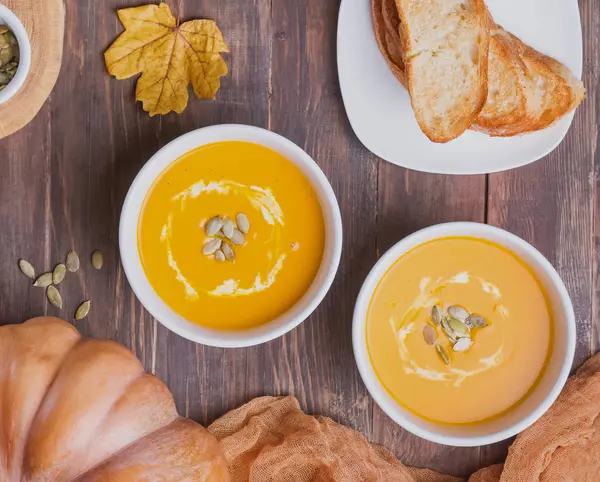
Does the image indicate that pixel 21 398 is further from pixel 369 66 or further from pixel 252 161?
pixel 369 66

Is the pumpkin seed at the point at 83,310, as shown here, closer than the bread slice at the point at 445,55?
No

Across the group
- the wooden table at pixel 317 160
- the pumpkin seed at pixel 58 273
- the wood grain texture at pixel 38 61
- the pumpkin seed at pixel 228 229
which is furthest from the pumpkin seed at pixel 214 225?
the wood grain texture at pixel 38 61

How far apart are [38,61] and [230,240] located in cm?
56

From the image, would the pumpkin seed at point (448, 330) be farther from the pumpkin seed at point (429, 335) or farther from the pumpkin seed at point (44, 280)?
the pumpkin seed at point (44, 280)

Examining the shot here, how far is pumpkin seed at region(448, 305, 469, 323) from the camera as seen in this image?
1416 mm

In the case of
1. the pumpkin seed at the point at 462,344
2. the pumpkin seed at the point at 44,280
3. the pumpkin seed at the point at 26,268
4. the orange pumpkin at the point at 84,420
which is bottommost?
the orange pumpkin at the point at 84,420

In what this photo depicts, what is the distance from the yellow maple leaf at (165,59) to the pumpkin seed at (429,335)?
652 millimetres

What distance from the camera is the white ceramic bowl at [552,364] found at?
54.2 inches

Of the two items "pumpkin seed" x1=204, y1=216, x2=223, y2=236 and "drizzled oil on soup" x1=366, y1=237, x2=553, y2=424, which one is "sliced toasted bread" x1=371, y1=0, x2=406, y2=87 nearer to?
"drizzled oil on soup" x1=366, y1=237, x2=553, y2=424

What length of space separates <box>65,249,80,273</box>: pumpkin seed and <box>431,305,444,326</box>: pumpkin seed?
0.75 m

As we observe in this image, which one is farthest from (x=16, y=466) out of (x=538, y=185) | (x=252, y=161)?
(x=538, y=185)

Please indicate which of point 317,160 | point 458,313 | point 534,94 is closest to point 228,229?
point 317,160

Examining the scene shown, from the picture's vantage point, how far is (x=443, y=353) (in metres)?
1.43

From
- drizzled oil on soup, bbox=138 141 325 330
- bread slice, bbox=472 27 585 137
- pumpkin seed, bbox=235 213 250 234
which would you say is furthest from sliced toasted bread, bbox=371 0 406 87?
pumpkin seed, bbox=235 213 250 234
